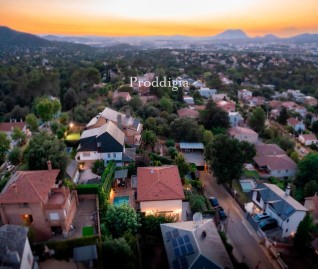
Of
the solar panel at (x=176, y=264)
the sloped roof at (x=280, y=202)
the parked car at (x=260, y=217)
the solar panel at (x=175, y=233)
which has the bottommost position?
the parked car at (x=260, y=217)

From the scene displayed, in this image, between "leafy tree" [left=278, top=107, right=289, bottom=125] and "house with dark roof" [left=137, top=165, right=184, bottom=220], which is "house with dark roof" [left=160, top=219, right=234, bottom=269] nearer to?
"house with dark roof" [left=137, top=165, right=184, bottom=220]

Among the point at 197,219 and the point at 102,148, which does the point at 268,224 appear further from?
the point at 102,148

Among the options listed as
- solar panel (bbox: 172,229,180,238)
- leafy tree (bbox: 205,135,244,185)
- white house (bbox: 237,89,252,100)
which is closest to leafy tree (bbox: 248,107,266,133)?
leafy tree (bbox: 205,135,244,185)

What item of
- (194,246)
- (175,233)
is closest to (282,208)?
(194,246)

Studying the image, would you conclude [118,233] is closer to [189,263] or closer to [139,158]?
[189,263]

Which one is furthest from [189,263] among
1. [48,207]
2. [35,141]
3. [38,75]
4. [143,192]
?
[38,75]

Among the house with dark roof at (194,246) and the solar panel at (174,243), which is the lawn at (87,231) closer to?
the house with dark roof at (194,246)

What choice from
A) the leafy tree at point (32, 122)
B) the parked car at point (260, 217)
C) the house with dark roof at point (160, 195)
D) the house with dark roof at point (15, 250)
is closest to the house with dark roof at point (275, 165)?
the parked car at point (260, 217)
